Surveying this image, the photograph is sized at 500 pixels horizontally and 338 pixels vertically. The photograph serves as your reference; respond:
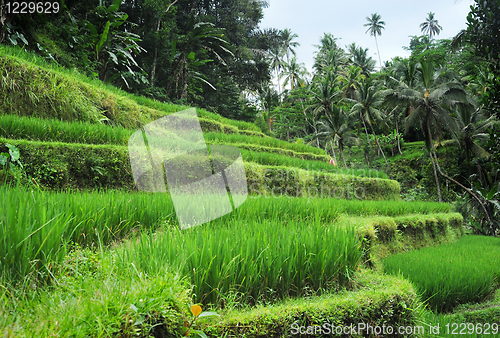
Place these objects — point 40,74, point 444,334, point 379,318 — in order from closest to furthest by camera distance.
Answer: point 379,318, point 444,334, point 40,74

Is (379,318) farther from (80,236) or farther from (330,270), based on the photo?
(80,236)

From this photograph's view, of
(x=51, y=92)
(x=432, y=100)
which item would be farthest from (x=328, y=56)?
(x=51, y=92)

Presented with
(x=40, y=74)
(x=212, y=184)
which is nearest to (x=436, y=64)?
(x=212, y=184)

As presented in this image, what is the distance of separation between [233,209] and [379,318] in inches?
62.9

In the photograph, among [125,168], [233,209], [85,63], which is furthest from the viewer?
[85,63]

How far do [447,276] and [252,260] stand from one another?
2956 millimetres

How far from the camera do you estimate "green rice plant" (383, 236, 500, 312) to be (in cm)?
309

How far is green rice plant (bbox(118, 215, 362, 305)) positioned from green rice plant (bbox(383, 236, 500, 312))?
1.47m

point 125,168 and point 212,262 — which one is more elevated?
point 125,168

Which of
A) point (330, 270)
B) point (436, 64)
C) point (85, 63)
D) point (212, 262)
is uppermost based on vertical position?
point (436, 64)

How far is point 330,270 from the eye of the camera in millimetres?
1897

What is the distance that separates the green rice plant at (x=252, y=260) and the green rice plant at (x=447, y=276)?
4.82ft

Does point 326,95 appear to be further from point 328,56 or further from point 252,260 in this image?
point 252,260

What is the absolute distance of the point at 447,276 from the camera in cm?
325
